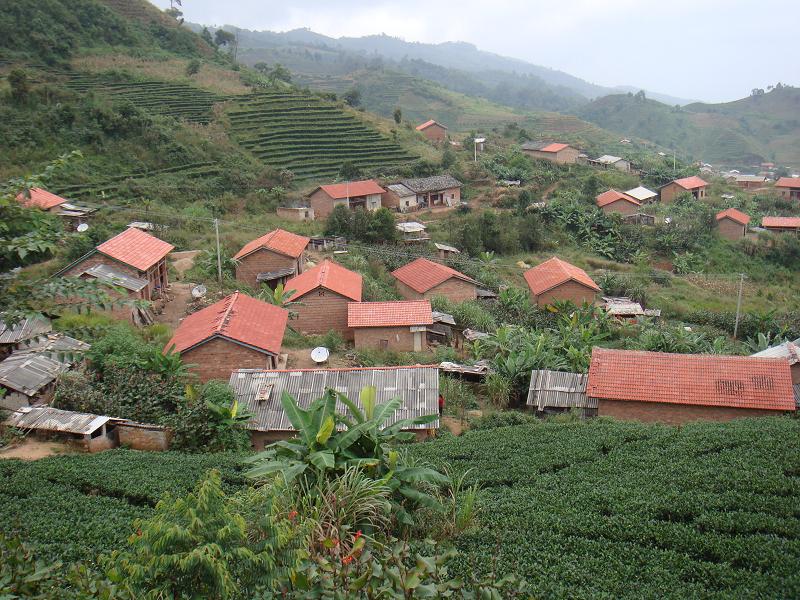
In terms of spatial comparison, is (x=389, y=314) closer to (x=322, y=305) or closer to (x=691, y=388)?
(x=322, y=305)

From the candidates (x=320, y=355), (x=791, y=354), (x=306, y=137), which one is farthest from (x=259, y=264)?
(x=306, y=137)

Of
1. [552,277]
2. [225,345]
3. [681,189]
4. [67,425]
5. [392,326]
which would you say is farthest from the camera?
[681,189]

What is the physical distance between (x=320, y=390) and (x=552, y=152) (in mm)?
51639

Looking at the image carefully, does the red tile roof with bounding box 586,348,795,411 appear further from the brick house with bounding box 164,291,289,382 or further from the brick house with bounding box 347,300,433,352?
the brick house with bounding box 164,291,289,382

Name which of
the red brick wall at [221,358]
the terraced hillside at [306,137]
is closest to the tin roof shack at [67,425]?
the red brick wall at [221,358]

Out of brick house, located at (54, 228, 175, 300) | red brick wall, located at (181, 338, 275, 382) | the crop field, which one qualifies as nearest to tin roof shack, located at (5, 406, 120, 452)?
red brick wall, located at (181, 338, 275, 382)

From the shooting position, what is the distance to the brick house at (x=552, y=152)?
61312mm

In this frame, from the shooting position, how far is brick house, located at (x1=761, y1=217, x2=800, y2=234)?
46.4 metres

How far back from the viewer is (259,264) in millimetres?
28594

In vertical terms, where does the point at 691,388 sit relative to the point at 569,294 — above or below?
above

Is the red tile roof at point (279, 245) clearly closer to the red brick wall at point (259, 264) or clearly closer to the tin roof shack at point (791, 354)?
the red brick wall at point (259, 264)

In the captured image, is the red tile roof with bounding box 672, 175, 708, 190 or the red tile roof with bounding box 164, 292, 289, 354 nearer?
the red tile roof with bounding box 164, 292, 289, 354

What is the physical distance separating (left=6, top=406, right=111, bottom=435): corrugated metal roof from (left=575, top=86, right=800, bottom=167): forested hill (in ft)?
386

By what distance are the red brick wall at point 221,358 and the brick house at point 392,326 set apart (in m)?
5.07
